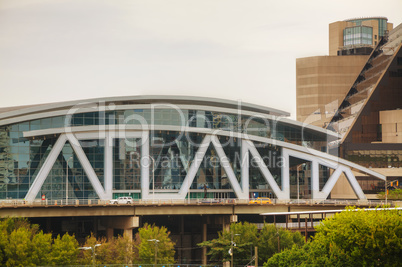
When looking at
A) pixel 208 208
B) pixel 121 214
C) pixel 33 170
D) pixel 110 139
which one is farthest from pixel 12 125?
pixel 208 208

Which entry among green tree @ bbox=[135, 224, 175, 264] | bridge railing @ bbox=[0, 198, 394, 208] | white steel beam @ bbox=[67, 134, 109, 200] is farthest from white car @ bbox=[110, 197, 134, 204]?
green tree @ bbox=[135, 224, 175, 264]

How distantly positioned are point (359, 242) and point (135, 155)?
6025cm

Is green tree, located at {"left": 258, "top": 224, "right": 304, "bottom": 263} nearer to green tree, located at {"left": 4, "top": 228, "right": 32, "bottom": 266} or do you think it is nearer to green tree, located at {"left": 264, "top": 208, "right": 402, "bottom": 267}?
green tree, located at {"left": 264, "top": 208, "right": 402, "bottom": 267}

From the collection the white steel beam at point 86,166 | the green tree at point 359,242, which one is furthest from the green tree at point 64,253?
the white steel beam at point 86,166

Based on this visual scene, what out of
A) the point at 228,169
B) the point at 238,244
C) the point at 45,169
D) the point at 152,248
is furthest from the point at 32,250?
the point at 228,169

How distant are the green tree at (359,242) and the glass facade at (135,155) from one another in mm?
52514

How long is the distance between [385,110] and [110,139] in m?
72.8

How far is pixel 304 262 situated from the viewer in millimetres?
68250

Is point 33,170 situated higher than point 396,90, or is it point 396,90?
point 396,90

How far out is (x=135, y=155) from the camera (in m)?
118

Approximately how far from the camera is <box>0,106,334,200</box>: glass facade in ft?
372

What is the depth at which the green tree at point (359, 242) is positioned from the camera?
61.6 m

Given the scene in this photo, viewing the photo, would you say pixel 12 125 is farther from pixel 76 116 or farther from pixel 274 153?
pixel 274 153

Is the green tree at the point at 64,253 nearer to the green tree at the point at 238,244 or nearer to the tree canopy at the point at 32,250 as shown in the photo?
the tree canopy at the point at 32,250
